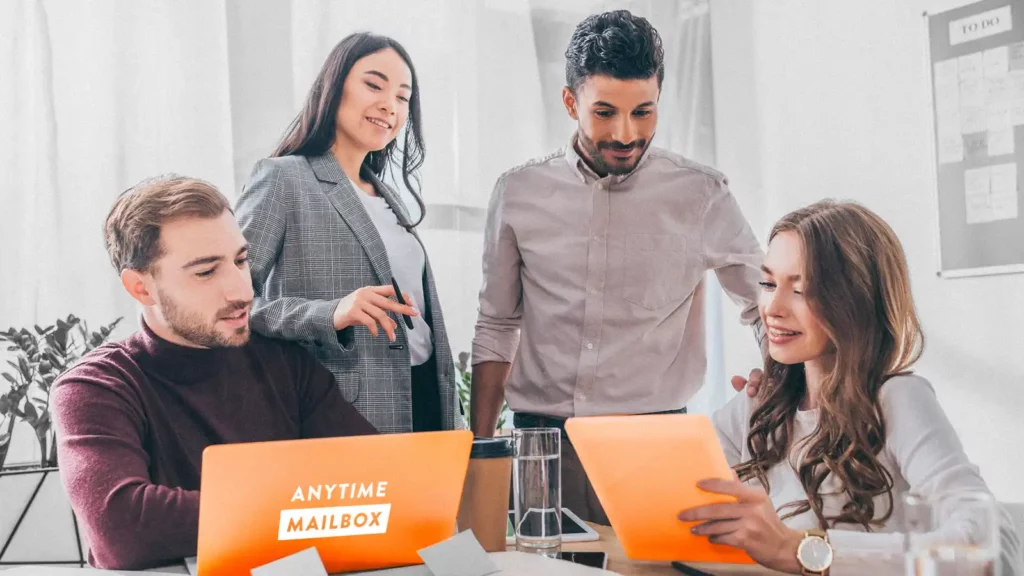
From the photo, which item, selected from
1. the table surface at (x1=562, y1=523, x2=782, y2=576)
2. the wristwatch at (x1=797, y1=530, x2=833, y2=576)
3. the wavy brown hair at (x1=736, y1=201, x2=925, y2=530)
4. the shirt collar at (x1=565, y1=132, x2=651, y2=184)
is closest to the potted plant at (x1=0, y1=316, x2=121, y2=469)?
the shirt collar at (x1=565, y1=132, x2=651, y2=184)

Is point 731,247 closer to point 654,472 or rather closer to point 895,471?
point 895,471

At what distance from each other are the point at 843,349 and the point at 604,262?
0.78 meters

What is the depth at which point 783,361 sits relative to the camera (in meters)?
1.55

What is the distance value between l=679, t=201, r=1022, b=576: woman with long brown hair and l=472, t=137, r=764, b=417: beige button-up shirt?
0.48 metres

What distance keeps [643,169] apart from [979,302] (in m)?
1.16

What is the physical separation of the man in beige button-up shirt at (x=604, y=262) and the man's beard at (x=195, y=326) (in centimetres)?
75

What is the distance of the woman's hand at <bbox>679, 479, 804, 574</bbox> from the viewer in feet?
3.60

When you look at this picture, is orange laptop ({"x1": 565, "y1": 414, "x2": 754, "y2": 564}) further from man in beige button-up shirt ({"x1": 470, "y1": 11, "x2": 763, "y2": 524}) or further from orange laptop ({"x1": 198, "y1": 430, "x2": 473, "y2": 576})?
man in beige button-up shirt ({"x1": 470, "y1": 11, "x2": 763, "y2": 524})

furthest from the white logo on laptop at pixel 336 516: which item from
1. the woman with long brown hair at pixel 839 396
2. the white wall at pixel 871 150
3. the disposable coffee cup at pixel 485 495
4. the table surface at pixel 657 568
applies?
the white wall at pixel 871 150

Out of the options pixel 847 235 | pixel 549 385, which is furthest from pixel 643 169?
pixel 847 235

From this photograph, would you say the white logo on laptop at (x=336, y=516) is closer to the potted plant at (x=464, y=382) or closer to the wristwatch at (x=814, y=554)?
the wristwatch at (x=814, y=554)

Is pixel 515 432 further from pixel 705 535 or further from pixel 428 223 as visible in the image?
pixel 428 223

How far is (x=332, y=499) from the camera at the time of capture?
994 millimetres

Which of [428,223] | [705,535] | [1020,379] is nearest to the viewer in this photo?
[705,535]
